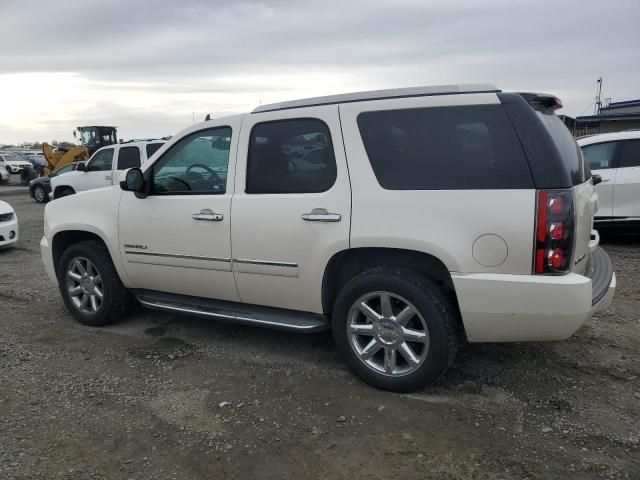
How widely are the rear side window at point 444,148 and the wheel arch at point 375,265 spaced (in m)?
0.46

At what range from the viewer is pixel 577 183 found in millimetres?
3264

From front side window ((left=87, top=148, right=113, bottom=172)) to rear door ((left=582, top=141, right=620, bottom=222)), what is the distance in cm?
1102

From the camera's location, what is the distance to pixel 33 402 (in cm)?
360

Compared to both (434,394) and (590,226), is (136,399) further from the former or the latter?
(590,226)

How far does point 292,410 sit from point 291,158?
5.64 ft

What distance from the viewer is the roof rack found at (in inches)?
133

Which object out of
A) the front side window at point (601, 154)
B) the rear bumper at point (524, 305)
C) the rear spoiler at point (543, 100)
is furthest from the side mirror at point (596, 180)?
the front side window at point (601, 154)

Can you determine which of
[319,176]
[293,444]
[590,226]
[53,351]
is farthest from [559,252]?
[53,351]

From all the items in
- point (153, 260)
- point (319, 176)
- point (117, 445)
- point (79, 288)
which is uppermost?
point (319, 176)

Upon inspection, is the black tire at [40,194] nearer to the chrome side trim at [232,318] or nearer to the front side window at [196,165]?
the chrome side trim at [232,318]

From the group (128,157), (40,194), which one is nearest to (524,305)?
(128,157)

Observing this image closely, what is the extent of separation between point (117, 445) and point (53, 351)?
1.81m

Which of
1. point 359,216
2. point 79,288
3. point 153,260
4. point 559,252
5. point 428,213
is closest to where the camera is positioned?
point 559,252

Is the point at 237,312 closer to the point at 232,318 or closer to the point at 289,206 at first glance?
the point at 232,318
